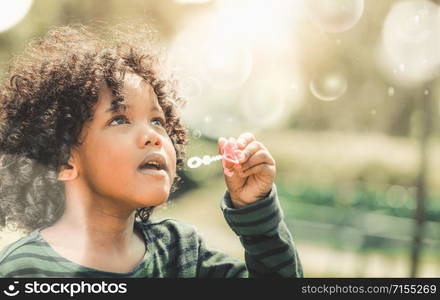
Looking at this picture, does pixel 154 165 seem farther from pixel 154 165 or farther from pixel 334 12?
pixel 334 12

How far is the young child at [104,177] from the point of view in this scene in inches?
28.4

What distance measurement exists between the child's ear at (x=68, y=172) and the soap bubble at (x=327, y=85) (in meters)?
1.21

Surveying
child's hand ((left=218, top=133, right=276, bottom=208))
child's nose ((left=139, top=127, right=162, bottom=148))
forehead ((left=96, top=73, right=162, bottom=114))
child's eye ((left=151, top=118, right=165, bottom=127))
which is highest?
forehead ((left=96, top=73, right=162, bottom=114))

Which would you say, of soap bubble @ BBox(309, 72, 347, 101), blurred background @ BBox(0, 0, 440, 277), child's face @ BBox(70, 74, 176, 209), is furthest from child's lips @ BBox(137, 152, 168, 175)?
soap bubble @ BBox(309, 72, 347, 101)

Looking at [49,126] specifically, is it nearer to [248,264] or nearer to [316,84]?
[248,264]

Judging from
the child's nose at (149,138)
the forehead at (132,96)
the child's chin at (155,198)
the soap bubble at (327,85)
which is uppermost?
the soap bubble at (327,85)

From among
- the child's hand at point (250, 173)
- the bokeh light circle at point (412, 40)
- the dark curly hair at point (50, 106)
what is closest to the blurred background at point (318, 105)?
the bokeh light circle at point (412, 40)

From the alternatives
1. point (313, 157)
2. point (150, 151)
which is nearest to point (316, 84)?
point (313, 157)

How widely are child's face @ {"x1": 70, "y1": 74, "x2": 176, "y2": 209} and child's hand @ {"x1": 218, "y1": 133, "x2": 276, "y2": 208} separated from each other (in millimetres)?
97

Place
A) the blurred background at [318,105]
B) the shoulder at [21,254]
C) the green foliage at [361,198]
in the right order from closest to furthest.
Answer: the shoulder at [21,254]
the blurred background at [318,105]
the green foliage at [361,198]

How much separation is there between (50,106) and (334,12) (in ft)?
3.09

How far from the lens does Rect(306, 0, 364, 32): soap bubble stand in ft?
Answer: 4.63

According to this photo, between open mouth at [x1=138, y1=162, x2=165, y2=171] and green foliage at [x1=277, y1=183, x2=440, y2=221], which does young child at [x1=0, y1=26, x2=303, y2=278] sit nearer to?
open mouth at [x1=138, y1=162, x2=165, y2=171]

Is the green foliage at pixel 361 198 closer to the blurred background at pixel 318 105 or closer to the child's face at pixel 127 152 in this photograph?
the blurred background at pixel 318 105
